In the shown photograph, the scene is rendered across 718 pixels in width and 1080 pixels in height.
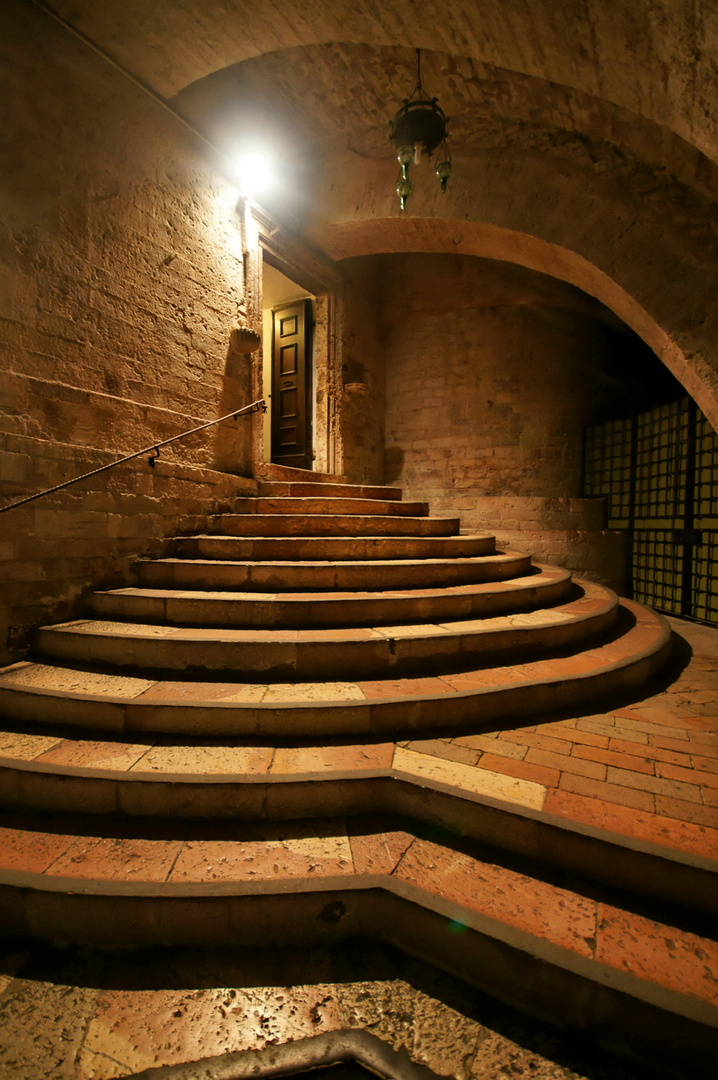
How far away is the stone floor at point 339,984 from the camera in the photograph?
4.28 ft

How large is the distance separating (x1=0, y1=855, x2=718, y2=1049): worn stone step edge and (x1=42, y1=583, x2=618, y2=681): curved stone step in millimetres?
1183

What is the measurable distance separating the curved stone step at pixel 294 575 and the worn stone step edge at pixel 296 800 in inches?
65.6

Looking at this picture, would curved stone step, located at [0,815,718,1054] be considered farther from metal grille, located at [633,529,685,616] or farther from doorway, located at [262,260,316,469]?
doorway, located at [262,260,316,469]

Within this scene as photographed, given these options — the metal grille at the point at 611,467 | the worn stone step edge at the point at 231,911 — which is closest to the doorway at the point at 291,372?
the metal grille at the point at 611,467

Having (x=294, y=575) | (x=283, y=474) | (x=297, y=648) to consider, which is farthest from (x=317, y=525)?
(x=283, y=474)

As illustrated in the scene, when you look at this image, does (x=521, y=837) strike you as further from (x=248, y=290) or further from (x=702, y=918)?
(x=248, y=290)

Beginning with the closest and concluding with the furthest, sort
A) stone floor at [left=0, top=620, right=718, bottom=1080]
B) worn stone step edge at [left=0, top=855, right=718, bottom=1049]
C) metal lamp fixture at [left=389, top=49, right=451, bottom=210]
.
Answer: stone floor at [left=0, top=620, right=718, bottom=1080], worn stone step edge at [left=0, top=855, right=718, bottom=1049], metal lamp fixture at [left=389, top=49, right=451, bottom=210]

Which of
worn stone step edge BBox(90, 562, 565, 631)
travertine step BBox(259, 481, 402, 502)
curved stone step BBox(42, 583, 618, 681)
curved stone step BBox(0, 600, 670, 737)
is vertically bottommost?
curved stone step BBox(0, 600, 670, 737)

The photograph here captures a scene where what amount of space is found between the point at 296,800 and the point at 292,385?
7.04 metres

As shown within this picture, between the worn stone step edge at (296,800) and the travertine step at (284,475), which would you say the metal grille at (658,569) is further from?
the worn stone step edge at (296,800)

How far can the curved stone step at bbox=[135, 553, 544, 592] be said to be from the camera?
3.52 m

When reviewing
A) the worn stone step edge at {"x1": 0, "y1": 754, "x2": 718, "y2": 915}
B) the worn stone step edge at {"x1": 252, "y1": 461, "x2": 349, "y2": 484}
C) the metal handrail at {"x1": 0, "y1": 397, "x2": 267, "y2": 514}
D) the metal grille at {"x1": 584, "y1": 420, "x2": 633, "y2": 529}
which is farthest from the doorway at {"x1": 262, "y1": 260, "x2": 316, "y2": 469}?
the worn stone step edge at {"x1": 0, "y1": 754, "x2": 718, "y2": 915}

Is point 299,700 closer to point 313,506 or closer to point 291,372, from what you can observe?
point 313,506

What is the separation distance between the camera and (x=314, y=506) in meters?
4.78
